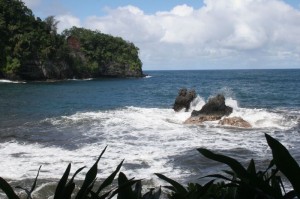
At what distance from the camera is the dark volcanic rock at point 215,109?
23.2 meters

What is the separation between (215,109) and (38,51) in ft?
162

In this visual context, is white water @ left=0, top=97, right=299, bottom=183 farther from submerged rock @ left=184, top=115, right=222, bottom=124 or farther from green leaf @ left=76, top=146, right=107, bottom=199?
green leaf @ left=76, top=146, right=107, bottom=199

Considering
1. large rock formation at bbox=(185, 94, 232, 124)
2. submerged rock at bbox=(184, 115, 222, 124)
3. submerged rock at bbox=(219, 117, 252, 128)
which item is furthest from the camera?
large rock formation at bbox=(185, 94, 232, 124)

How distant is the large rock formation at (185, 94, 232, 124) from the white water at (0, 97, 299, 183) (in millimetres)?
909

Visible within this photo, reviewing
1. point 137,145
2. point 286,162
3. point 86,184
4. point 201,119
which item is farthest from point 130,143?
point 286,162

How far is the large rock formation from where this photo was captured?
22.2 metres

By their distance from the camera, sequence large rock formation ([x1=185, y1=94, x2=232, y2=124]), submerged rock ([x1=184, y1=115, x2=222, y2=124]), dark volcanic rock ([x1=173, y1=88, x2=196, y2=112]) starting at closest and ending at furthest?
submerged rock ([x1=184, y1=115, x2=222, y2=124]) → large rock formation ([x1=185, y1=94, x2=232, y2=124]) → dark volcanic rock ([x1=173, y1=88, x2=196, y2=112])

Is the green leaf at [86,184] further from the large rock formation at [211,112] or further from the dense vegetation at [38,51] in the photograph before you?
the dense vegetation at [38,51]

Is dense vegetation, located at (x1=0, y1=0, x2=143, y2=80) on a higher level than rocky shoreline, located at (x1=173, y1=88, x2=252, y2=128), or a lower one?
higher

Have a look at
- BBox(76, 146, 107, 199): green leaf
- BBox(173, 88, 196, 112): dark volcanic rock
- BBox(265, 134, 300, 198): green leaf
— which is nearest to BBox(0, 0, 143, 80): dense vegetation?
BBox(173, 88, 196, 112): dark volcanic rock

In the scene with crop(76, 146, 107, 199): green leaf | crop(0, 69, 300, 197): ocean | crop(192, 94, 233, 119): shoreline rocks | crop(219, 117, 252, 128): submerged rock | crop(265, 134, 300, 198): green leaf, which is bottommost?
crop(0, 69, 300, 197): ocean

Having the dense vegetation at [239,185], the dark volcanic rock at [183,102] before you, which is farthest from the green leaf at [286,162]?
the dark volcanic rock at [183,102]

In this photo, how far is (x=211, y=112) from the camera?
2319 cm

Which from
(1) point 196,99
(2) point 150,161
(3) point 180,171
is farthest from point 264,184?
(1) point 196,99
